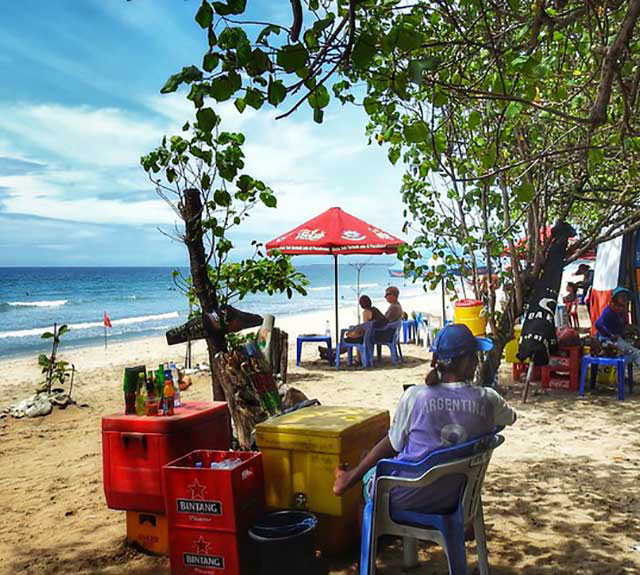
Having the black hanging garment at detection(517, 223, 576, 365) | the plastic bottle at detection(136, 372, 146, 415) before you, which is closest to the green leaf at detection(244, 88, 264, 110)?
the plastic bottle at detection(136, 372, 146, 415)

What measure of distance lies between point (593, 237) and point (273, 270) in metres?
3.67

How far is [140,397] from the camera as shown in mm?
4000

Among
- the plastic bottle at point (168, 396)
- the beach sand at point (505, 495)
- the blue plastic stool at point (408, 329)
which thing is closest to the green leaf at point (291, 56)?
the plastic bottle at point (168, 396)

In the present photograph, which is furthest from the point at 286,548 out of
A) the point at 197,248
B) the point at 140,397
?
the point at 197,248

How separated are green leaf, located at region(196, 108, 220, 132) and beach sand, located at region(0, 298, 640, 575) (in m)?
2.42

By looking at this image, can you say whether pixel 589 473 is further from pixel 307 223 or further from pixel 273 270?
pixel 307 223

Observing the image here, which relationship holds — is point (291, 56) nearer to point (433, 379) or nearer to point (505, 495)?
point (433, 379)

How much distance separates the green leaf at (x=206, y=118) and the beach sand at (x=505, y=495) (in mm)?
2420

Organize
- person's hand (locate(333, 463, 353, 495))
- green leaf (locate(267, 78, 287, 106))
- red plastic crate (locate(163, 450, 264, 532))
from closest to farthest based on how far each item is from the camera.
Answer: green leaf (locate(267, 78, 287, 106)) < person's hand (locate(333, 463, 353, 495)) < red plastic crate (locate(163, 450, 264, 532))

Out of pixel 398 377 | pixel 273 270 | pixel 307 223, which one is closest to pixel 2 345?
pixel 307 223

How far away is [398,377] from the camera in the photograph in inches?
398

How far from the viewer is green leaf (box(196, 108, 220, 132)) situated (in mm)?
2736

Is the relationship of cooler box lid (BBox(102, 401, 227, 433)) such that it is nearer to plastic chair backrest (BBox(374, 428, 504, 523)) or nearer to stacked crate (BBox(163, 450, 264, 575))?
stacked crate (BBox(163, 450, 264, 575))

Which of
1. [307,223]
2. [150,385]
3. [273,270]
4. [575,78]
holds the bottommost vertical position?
[150,385]
